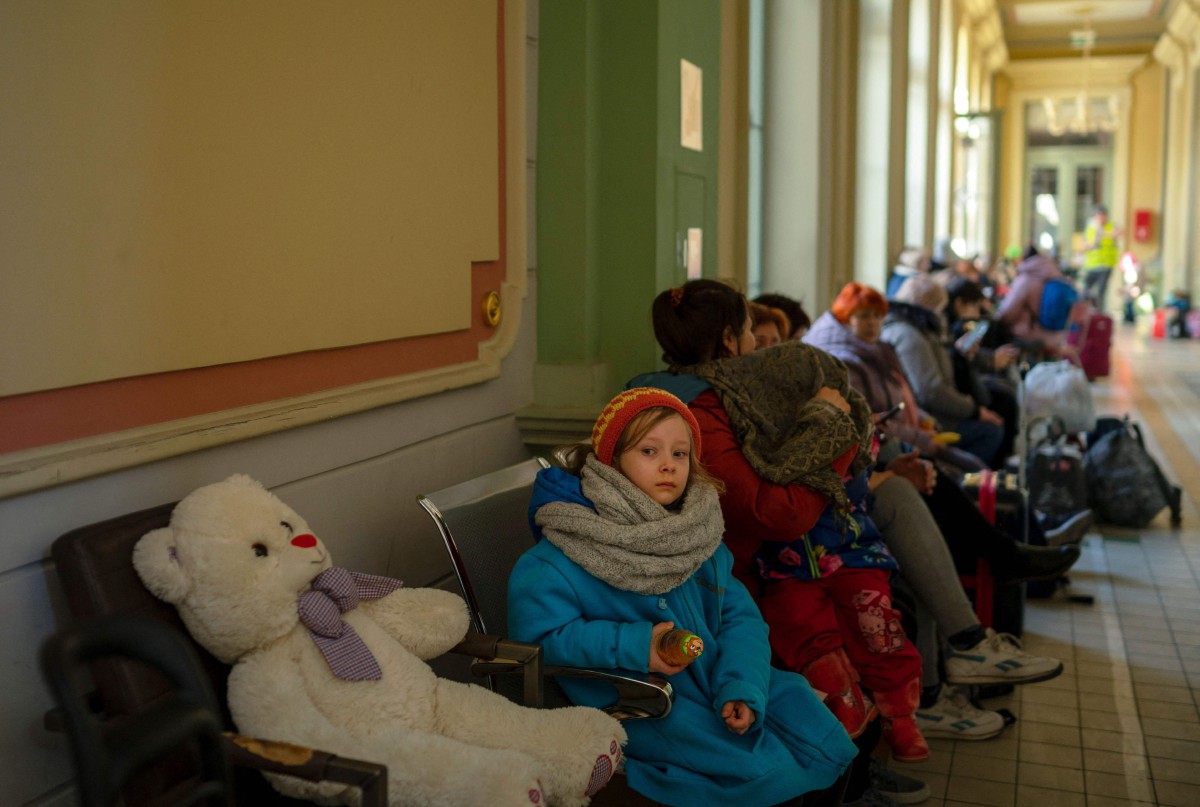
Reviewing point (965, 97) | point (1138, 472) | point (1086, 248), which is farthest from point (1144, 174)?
point (1138, 472)

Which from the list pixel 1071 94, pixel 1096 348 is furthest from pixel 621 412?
pixel 1071 94

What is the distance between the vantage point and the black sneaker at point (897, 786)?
2.58m

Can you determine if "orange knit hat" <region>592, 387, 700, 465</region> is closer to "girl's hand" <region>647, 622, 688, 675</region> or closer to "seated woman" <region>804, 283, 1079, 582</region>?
"girl's hand" <region>647, 622, 688, 675</region>

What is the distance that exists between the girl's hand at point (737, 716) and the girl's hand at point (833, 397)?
828 millimetres

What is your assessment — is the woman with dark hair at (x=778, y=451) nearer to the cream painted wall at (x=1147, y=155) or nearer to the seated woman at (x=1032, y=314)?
the seated woman at (x=1032, y=314)

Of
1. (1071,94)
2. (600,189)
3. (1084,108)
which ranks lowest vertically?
(600,189)

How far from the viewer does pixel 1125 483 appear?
5113 mm

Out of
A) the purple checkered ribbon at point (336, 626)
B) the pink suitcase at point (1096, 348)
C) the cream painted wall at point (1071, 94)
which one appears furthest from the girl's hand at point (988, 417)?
the cream painted wall at point (1071, 94)

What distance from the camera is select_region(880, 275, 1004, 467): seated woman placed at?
4.80 metres

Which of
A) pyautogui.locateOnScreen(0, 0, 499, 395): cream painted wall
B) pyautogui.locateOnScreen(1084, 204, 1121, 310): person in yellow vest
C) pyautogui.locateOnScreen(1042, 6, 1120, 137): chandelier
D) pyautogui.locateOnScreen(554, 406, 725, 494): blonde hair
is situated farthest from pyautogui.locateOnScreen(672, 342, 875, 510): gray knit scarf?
pyautogui.locateOnScreen(1042, 6, 1120, 137): chandelier

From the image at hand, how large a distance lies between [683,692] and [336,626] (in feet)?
2.13

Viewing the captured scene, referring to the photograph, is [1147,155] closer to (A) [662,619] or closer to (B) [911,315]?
(B) [911,315]

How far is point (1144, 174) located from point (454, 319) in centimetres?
2099

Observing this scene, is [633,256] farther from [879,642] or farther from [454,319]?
[879,642]
